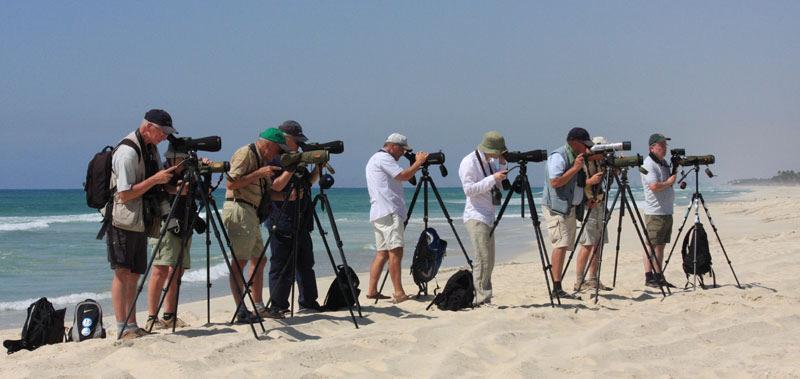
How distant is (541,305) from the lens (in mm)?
6145

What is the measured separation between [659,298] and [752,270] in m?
2.31

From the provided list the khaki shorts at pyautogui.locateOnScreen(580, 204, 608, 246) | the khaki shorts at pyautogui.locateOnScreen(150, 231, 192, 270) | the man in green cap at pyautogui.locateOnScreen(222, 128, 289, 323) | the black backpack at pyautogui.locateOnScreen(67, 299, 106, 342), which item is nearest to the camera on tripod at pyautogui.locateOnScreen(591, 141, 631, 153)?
the khaki shorts at pyautogui.locateOnScreen(580, 204, 608, 246)

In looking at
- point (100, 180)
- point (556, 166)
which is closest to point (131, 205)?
point (100, 180)

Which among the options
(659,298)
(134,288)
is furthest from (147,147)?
(659,298)

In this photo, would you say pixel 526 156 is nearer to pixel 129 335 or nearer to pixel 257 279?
pixel 257 279

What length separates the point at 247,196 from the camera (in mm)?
5516

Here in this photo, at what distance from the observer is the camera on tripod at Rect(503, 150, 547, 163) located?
5.76 meters

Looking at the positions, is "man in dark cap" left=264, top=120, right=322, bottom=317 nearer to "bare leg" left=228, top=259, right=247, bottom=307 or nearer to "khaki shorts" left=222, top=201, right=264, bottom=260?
"khaki shorts" left=222, top=201, right=264, bottom=260

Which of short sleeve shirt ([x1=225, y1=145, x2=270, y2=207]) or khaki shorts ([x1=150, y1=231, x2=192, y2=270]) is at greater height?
short sleeve shirt ([x1=225, y1=145, x2=270, y2=207])

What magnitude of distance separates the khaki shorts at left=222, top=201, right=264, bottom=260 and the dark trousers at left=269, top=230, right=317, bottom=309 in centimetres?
28

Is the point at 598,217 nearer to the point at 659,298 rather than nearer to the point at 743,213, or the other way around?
the point at 659,298

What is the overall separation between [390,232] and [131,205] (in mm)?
2333

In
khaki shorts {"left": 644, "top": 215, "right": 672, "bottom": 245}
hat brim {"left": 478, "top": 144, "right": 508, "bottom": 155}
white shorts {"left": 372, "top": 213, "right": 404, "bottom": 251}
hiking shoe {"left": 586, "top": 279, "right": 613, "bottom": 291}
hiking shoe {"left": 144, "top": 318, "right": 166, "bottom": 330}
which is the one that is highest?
hat brim {"left": 478, "top": 144, "right": 508, "bottom": 155}

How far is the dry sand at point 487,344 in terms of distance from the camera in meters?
4.10
